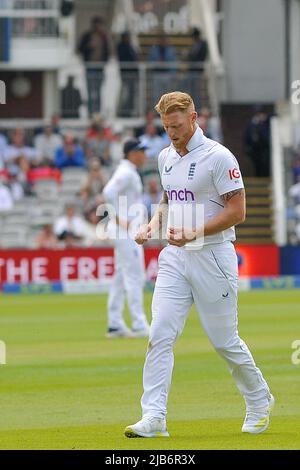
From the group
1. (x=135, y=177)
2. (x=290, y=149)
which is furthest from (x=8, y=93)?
(x=135, y=177)

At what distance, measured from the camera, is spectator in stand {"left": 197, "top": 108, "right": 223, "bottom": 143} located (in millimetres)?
30933

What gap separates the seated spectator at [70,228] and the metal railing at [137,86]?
6889 millimetres

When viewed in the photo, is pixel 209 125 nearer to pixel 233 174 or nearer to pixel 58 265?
pixel 58 265

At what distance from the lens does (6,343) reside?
15484 mm

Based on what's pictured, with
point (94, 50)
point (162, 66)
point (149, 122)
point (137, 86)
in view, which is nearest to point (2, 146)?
point (149, 122)

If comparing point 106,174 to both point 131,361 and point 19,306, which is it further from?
point 131,361

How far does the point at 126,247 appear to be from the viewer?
15.7 meters

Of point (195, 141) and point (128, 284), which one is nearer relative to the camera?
point (195, 141)

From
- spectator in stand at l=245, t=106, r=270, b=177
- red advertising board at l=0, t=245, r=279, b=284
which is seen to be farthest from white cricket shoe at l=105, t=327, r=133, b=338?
spectator in stand at l=245, t=106, r=270, b=177

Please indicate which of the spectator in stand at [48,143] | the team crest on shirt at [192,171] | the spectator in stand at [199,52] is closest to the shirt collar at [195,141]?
the team crest on shirt at [192,171]

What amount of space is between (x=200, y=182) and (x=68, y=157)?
21.6m

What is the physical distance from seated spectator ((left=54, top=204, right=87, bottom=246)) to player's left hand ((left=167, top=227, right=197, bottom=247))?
1886 centimetres

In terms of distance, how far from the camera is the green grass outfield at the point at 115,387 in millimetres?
8359

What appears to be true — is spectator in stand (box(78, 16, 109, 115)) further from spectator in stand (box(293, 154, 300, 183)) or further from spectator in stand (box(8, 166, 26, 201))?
spectator in stand (box(293, 154, 300, 183))
